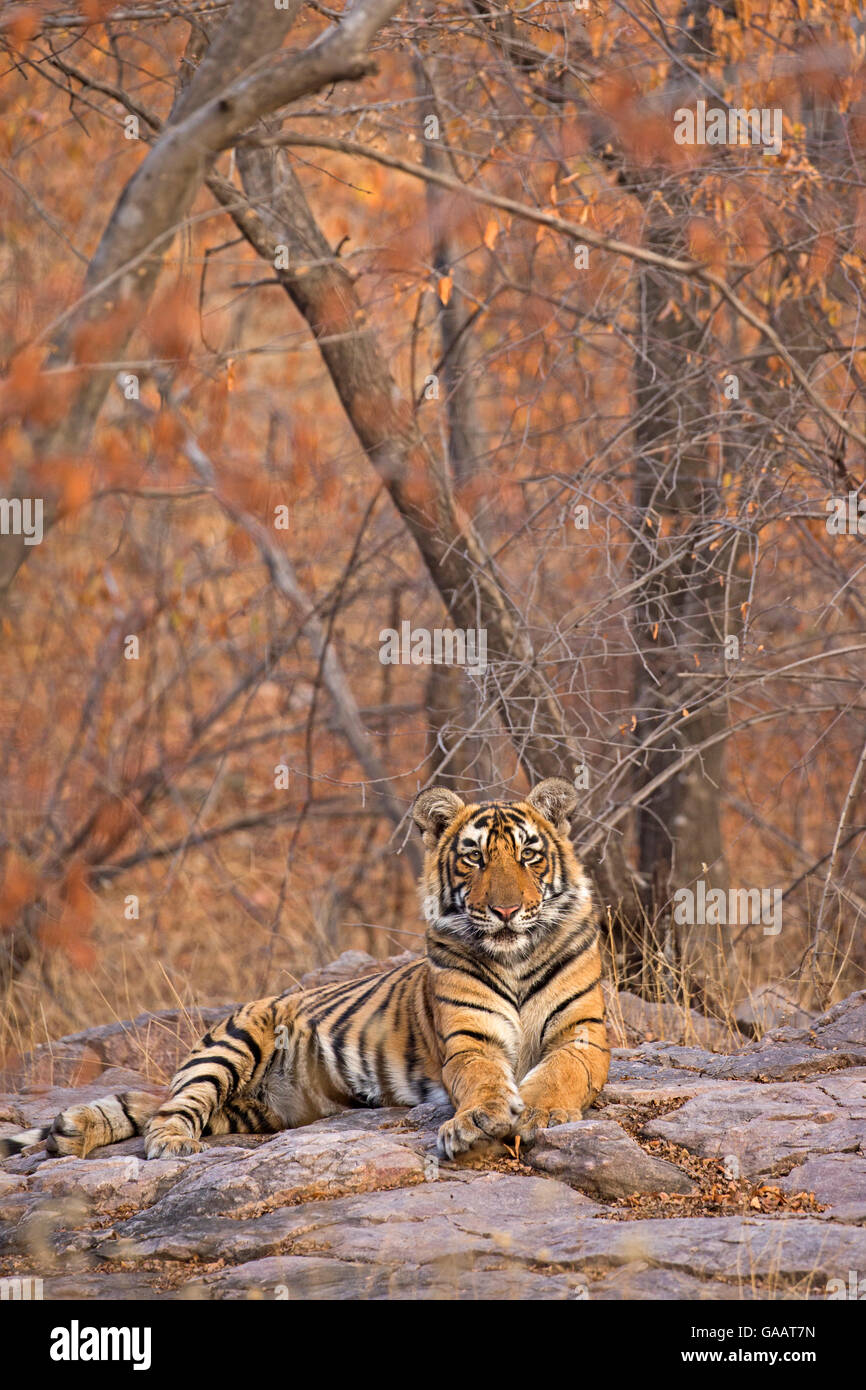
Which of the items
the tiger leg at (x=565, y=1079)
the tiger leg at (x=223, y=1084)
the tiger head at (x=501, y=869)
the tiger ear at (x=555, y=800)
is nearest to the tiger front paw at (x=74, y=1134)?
the tiger leg at (x=223, y=1084)

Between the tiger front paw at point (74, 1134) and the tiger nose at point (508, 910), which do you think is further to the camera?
the tiger front paw at point (74, 1134)

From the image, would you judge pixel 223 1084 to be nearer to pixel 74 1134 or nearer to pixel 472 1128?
pixel 74 1134

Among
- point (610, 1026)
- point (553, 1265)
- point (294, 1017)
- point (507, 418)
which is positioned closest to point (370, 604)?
point (507, 418)

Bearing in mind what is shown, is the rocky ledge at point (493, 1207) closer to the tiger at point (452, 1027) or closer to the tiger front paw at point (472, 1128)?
the tiger front paw at point (472, 1128)

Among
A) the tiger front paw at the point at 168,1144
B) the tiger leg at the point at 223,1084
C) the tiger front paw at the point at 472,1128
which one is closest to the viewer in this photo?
the tiger front paw at the point at 472,1128

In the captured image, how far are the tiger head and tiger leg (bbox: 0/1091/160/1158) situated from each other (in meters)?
1.33

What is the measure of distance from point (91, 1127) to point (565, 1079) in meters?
1.81

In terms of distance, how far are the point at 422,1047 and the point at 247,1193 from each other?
1.35 meters

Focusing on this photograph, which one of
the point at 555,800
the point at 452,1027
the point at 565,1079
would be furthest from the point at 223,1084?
the point at 555,800

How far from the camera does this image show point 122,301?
14.8 ft

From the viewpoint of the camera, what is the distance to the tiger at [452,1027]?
5.08m

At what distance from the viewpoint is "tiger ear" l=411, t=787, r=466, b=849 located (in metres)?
5.62

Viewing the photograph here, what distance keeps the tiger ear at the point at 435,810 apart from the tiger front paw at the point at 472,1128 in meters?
1.30

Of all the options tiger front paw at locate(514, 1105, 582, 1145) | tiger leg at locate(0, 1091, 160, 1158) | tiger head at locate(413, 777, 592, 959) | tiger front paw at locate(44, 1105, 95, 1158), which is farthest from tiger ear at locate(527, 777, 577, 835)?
tiger front paw at locate(44, 1105, 95, 1158)
